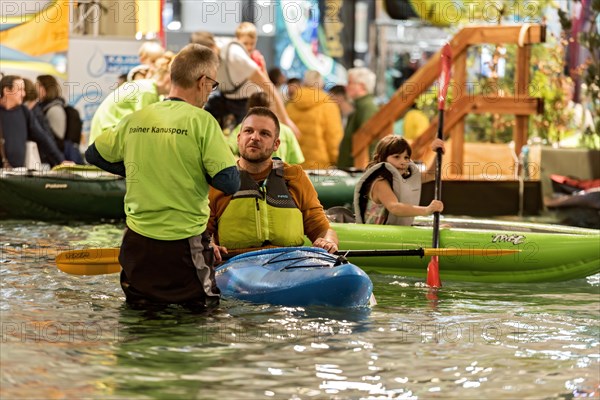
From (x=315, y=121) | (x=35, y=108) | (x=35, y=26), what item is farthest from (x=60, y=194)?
(x=315, y=121)

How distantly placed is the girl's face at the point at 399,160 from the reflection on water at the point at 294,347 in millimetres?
887

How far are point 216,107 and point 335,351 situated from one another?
5.15 m

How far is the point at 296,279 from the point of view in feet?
17.7

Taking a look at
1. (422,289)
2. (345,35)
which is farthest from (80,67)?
(345,35)

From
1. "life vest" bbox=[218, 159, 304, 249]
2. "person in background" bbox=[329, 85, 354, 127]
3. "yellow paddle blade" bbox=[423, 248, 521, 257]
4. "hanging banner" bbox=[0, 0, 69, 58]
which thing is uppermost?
"hanging banner" bbox=[0, 0, 69, 58]

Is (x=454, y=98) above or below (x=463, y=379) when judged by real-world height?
above

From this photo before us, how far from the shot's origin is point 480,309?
589cm

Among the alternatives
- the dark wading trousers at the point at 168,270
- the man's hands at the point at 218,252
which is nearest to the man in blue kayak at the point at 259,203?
the man's hands at the point at 218,252

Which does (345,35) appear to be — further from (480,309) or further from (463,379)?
(463,379)

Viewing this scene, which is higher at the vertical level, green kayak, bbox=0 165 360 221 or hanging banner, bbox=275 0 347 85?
hanging banner, bbox=275 0 347 85

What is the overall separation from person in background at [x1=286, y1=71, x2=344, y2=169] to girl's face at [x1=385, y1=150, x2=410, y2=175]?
4.79 metres

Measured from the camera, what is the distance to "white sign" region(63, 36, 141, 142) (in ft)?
35.2

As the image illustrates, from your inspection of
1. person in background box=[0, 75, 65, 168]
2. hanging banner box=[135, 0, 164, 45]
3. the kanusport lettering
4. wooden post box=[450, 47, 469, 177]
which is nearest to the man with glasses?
the kanusport lettering

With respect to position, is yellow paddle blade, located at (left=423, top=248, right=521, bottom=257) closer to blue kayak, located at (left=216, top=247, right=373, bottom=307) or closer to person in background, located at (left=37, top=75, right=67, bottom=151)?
blue kayak, located at (left=216, top=247, right=373, bottom=307)
